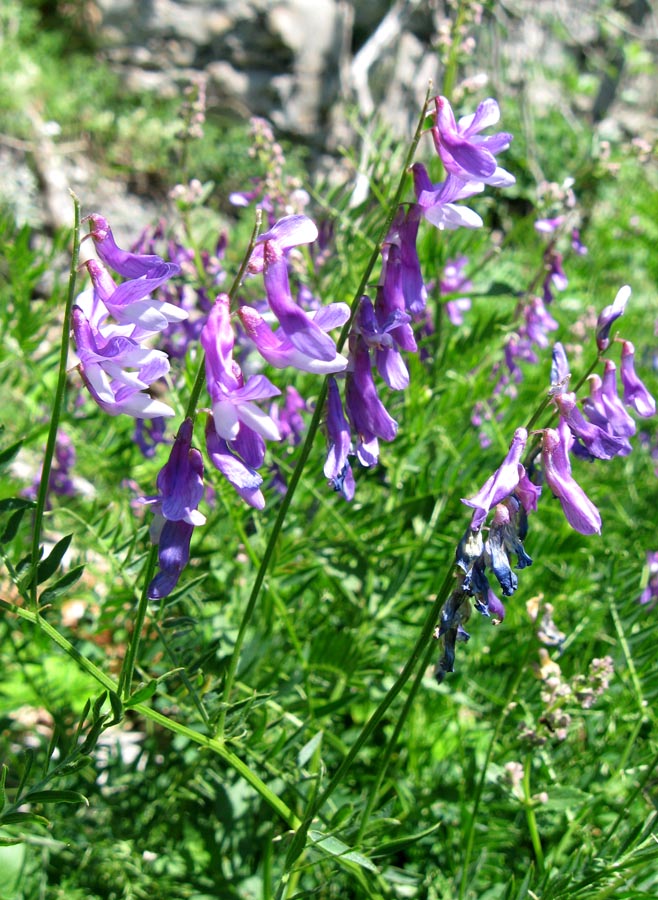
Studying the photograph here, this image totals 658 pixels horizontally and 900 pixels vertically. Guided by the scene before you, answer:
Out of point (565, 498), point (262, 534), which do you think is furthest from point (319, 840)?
point (262, 534)

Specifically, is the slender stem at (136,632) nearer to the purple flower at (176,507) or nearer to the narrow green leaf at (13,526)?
the purple flower at (176,507)

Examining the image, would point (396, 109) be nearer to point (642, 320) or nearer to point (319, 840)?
point (642, 320)

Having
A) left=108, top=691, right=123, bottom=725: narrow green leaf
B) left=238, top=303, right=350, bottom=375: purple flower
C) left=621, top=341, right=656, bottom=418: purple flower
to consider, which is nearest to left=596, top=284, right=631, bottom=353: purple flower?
left=621, top=341, right=656, bottom=418: purple flower

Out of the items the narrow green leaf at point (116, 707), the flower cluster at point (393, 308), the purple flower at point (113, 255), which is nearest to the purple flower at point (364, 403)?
the flower cluster at point (393, 308)

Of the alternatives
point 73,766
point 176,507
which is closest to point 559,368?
point 176,507

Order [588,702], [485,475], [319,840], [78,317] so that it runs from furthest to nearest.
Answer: [485,475], [588,702], [319,840], [78,317]

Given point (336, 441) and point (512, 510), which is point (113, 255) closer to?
point (336, 441)

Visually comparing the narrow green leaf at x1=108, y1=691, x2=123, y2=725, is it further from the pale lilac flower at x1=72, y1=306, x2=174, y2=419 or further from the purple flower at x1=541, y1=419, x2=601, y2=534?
the purple flower at x1=541, y1=419, x2=601, y2=534
